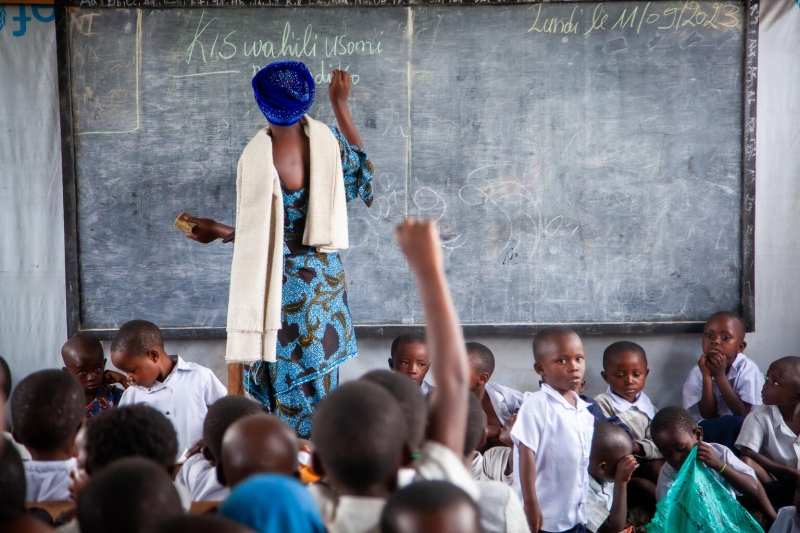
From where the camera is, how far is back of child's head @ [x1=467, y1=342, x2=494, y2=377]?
3.08m

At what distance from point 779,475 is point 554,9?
2463 millimetres

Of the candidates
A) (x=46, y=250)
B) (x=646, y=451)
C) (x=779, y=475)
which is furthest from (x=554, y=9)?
(x=46, y=250)

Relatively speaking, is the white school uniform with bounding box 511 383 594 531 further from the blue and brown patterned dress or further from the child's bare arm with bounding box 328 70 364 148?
the child's bare arm with bounding box 328 70 364 148

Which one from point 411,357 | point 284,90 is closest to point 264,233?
point 284,90

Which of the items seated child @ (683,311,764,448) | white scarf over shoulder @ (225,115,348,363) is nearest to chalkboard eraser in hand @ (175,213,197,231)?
white scarf over shoulder @ (225,115,348,363)

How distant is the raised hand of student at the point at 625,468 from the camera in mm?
2342

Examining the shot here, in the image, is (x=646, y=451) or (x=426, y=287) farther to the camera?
(x=646, y=451)

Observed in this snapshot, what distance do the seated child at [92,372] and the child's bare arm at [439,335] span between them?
2184mm

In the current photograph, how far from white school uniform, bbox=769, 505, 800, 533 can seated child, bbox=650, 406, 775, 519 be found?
28cm

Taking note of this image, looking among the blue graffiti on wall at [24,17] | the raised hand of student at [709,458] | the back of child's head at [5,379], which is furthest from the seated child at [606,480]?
the blue graffiti on wall at [24,17]

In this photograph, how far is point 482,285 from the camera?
138 inches

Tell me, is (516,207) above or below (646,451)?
above

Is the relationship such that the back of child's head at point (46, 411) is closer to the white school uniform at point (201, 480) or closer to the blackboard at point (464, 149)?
the white school uniform at point (201, 480)

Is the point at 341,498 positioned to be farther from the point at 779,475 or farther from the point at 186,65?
the point at 186,65
